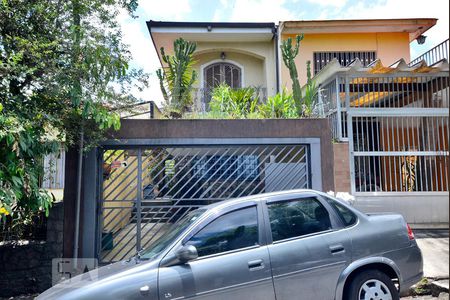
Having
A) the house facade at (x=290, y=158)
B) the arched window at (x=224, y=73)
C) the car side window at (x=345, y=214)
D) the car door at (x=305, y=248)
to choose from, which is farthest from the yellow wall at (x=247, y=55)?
the car door at (x=305, y=248)

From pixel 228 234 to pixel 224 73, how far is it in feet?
34.3

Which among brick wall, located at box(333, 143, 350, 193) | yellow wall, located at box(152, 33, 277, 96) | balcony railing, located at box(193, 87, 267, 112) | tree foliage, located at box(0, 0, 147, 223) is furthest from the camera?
yellow wall, located at box(152, 33, 277, 96)

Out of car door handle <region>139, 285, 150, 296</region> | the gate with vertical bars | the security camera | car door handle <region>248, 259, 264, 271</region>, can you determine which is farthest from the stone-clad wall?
the security camera

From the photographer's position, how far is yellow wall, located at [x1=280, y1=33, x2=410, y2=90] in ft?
41.8

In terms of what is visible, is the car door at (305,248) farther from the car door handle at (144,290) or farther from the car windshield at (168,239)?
the car door handle at (144,290)

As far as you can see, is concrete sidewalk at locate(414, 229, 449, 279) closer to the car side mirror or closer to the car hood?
the car side mirror

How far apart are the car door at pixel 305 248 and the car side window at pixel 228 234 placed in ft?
0.66

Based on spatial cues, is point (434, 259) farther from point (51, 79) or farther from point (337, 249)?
point (51, 79)

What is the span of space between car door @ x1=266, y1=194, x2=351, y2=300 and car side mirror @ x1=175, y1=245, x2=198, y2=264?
0.83m

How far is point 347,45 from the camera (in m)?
12.8

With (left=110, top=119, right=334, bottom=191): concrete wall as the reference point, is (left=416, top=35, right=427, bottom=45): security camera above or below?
above

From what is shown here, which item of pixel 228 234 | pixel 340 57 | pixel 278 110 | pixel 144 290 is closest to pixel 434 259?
pixel 278 110

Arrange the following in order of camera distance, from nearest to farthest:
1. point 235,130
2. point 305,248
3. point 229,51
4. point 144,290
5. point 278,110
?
1. point 144,290
2. point 305,248
3. point 235,130
4. point 278,110
5. point 229,51

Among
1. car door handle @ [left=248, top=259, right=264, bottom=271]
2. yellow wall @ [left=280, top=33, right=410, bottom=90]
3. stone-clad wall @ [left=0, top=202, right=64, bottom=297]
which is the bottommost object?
stone-clad wall @ [left=0, top=202, right=64, bottom=297]
